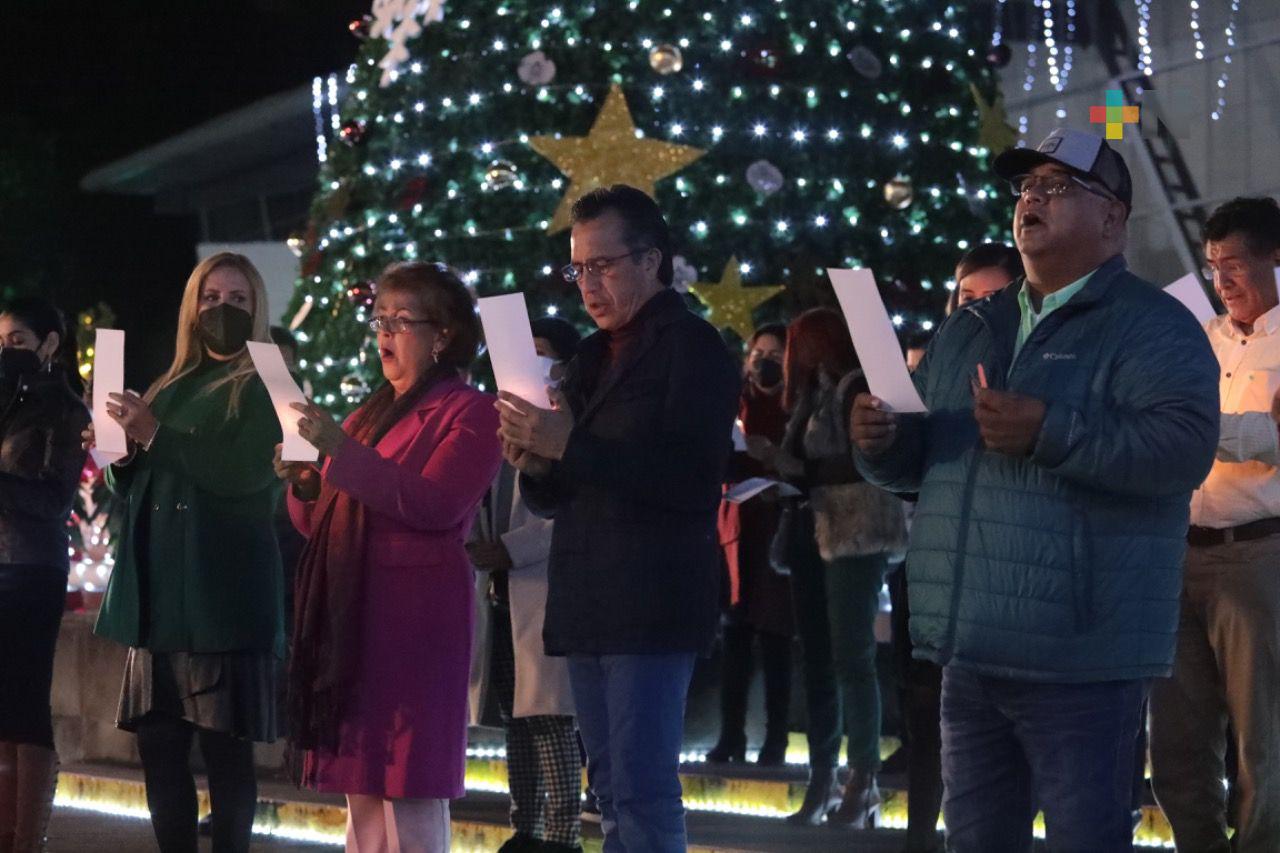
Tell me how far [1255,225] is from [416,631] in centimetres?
271

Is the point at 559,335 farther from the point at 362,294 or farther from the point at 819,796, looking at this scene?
the point at 362,294

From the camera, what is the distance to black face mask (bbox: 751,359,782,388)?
9.71 metres

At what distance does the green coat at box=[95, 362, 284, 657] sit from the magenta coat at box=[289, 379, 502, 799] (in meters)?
0.75

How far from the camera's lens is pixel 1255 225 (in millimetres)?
6207

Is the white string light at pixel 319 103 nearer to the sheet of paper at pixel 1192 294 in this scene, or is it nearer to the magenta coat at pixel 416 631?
the sheet of paper at pixel 1192 294

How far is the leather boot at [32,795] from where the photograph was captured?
7.10m

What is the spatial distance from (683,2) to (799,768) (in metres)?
5.01

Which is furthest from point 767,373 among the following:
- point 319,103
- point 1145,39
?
point 319,103

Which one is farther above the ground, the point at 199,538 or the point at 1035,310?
the point at 1035,310

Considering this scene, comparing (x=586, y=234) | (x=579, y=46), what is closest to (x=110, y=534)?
(x=579, y=46)

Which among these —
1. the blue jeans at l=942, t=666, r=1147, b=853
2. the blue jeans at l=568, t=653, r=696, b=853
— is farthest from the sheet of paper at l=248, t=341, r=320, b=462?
the blue jeans at l=942, t=666, r=1147, b=853

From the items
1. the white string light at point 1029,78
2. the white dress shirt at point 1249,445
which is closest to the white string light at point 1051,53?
the white string light at point 1029,78

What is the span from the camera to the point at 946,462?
441cm

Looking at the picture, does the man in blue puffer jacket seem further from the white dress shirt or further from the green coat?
the green coat
